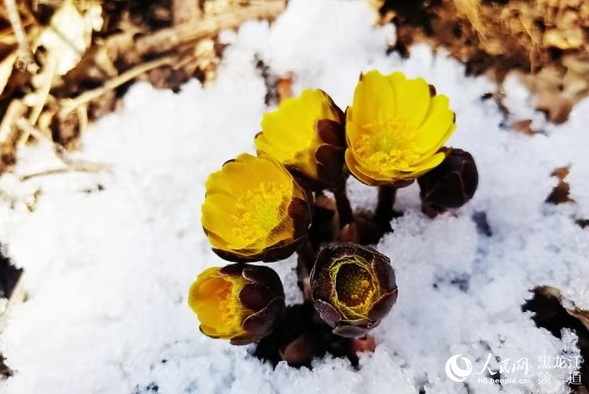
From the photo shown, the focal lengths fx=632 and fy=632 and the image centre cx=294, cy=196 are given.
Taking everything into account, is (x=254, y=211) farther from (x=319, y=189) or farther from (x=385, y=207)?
(x=385, y=207)

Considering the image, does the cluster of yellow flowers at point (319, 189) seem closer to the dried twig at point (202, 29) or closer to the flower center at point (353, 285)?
the flower center at point (353, 285)

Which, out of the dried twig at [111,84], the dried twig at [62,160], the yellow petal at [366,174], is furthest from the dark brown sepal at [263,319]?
the dried twig at [111,84]

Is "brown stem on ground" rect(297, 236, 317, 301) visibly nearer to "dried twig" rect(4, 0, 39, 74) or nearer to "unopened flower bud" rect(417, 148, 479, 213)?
"unopened flower bud" rect(417, 148, 479, 213)

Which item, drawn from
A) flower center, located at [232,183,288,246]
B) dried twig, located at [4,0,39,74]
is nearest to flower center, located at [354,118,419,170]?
flower center, located at [232,183,288,246]

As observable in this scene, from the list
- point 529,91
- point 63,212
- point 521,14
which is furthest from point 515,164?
point 63,212

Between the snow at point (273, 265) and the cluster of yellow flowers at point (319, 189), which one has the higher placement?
the cluster of yellow flowers at point (319, 189)

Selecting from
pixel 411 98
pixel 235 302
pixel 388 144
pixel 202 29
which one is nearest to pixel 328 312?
pixel 235 302

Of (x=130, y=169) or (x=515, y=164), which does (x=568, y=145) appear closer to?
(x=515, y=164)
